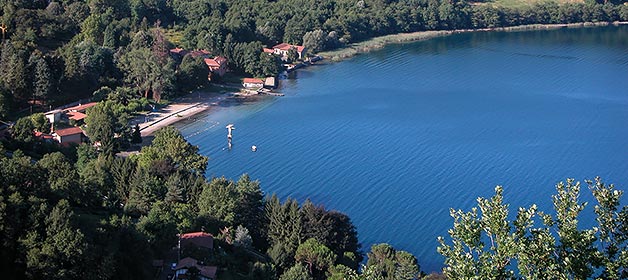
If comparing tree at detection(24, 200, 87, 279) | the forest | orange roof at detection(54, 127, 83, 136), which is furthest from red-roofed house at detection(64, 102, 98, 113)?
tree at detection(24, 200, 87, 279)

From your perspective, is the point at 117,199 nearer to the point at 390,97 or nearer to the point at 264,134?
the point at 264,134

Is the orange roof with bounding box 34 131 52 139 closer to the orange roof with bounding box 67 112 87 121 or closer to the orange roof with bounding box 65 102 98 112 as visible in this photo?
the orange roof with bounding box 67 112 87 121

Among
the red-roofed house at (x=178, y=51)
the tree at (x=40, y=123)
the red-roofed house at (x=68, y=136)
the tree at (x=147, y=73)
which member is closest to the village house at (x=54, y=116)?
the tree at (x=40, y=123)

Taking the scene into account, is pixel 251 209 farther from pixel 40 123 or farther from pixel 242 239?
pixel 40 123

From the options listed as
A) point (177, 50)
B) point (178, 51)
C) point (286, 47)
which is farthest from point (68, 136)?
point (286, 47)

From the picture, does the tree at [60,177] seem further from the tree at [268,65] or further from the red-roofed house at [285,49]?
the red-roofed house at [285,49]

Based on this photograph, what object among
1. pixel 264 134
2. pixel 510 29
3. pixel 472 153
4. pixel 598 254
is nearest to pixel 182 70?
pixel 264 134

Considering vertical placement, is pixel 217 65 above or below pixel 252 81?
above
